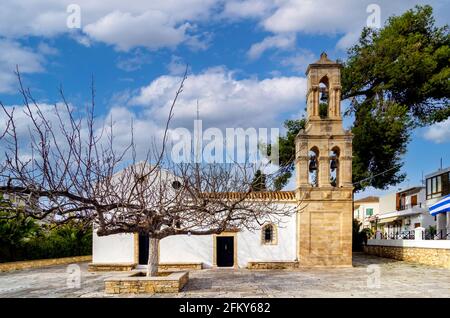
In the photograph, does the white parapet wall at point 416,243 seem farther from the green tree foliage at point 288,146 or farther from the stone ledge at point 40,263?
the stone ledge at point 40,263

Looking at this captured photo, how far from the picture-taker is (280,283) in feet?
53.3

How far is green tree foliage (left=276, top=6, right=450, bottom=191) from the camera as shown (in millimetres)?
29188

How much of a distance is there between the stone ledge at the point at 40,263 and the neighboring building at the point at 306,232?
12.4 ft

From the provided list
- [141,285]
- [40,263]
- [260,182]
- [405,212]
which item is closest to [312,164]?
[260,182]

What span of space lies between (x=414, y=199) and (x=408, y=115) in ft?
55.0

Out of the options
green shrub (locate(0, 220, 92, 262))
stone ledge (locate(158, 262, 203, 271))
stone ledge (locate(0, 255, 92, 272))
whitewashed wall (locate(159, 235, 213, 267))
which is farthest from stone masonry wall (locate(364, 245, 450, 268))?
stone ledge (locate(0, 255, 92, 272))

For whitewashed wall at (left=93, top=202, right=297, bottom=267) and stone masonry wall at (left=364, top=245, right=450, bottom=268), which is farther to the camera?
whitewashed wall at (left=93, top=202, right=297, bottom=267)

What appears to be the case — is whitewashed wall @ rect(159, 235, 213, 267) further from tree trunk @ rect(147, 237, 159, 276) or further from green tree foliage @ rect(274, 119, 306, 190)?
green tree foliage @ rect(274, 119, 306, 190)

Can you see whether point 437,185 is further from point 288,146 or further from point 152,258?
point 152,258

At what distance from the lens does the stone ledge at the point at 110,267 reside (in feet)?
71.8

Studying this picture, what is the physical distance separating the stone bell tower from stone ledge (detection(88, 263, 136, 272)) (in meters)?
8.19

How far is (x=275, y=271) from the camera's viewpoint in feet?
69.1

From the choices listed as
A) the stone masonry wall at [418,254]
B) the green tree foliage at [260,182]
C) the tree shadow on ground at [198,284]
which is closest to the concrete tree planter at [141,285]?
the tree shadow on ground at [198,284]
